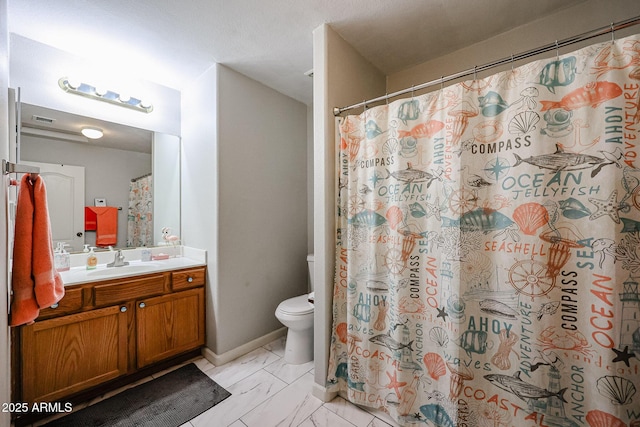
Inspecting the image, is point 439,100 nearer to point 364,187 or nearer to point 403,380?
point 364,187

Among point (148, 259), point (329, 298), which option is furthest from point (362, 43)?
point (148, 259)

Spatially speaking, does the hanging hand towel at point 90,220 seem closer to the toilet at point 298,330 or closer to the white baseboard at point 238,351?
the white baseboard at point 238,351

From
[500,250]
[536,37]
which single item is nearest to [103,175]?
[500,250]

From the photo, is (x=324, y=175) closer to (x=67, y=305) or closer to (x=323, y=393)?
(x=323, y=393)

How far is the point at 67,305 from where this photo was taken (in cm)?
150

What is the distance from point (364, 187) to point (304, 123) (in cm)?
159

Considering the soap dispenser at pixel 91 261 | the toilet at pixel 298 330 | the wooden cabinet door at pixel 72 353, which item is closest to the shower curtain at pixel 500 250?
the toilet at pixel 298 330

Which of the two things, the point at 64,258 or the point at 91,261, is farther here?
the point at 91,261

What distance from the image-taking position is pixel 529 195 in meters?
1.08

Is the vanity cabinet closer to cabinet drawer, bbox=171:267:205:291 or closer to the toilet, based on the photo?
cabinet drawer, bbox=171:267:205:291

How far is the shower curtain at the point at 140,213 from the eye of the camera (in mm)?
2193

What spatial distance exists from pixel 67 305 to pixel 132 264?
607 mm

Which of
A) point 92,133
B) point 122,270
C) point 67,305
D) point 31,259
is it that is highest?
point 92,133

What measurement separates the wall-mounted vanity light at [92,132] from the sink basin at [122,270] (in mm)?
1063
